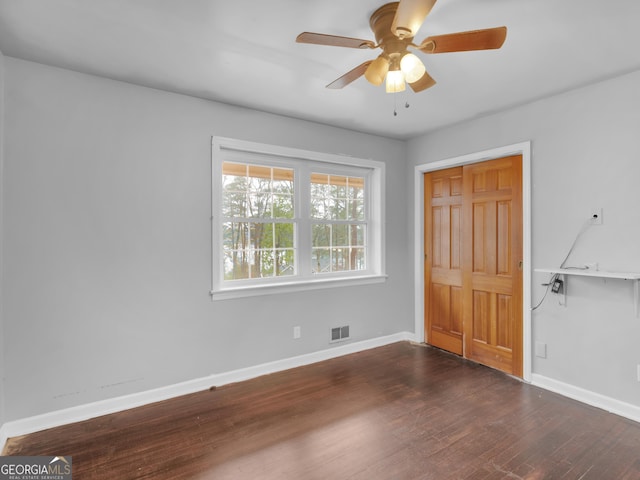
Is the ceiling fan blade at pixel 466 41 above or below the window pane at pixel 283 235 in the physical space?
above

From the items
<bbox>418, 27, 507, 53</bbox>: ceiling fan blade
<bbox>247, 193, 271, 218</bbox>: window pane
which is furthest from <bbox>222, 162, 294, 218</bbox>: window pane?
<bbox>418, 27, 507, 53</bbox>: ceiling fan blade

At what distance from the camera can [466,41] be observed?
1644 millimetres

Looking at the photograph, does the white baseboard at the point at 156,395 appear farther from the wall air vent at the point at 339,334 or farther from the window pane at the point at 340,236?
the window pane at the point at 340,236

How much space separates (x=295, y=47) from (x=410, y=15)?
93 cm

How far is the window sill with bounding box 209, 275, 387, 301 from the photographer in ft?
10.2

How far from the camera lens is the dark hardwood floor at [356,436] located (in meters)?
1.98

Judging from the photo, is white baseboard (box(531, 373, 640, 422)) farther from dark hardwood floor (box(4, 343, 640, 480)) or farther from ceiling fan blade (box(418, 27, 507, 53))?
ceiling fan blade (box(418, 27, 507, 53))

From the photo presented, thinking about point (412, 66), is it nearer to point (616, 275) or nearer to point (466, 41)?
point (466, 41)

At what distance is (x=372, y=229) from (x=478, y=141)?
150cm

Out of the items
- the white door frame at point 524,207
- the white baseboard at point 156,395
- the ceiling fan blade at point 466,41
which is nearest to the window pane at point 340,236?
the white baseboard at point 156,395

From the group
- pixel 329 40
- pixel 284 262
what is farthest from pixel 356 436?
pixel 329 40

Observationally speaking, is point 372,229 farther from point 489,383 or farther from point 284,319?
point 489,383

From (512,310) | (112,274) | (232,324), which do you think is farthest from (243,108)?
(512,310)

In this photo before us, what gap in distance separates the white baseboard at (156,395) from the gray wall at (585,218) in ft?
6.40
